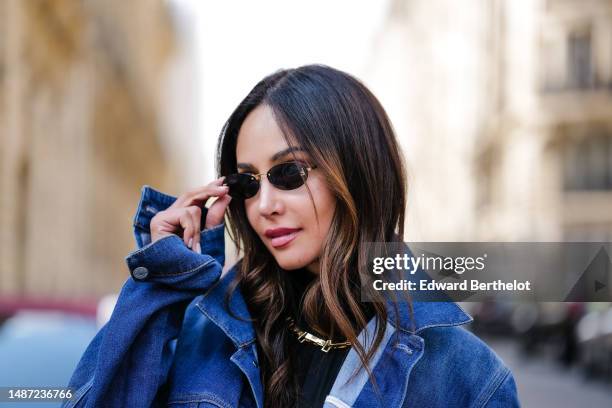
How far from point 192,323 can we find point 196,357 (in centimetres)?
17

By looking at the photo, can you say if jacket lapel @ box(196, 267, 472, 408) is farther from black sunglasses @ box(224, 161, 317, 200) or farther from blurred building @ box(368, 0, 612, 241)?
blurred building @ box(368, 0, 612, 241)

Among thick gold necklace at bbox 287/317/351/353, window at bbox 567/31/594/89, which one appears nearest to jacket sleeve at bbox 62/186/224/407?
thick gold necklace at bbox 287/317/351/353

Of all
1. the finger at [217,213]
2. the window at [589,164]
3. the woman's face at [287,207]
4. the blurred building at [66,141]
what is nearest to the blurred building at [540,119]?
the window at [589,164]

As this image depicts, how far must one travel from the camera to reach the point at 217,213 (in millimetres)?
2439

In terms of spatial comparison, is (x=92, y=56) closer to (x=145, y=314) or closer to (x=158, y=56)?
(x=145, y=314)

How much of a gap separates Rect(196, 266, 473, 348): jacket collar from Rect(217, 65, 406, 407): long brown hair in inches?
2.0

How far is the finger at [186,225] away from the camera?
2355 millimetres

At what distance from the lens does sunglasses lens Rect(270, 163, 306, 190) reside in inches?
88.0

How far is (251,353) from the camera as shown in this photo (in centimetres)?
223

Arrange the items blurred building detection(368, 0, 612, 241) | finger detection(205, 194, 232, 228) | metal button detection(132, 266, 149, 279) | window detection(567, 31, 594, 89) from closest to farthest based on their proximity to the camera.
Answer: metal button detection(132, 266, 149, 279)
finger detection(205, 194, 232, 228)
blurred building detection(368, 0, 612, 241)
window detection(567, 31, 594, 89)

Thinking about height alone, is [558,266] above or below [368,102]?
below

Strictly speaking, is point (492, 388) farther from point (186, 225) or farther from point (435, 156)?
point (435, 156)

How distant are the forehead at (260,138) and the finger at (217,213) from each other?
0.14m

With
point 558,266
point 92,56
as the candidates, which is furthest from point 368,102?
point 92,56
